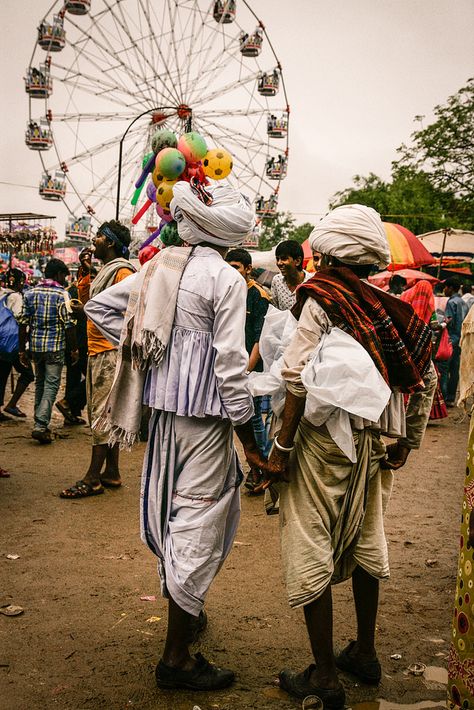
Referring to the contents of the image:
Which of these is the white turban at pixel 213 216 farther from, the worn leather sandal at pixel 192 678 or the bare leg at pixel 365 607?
the worn leather sandal at pixel 192 678

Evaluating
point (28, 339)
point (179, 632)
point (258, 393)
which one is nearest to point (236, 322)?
point (258, 393)

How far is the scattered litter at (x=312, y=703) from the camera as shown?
2.47m

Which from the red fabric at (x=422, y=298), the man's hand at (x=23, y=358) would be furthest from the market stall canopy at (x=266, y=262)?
the man's hand at (x=23, y=358)

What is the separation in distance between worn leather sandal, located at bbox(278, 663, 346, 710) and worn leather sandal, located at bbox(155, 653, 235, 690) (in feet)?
→ 0.72

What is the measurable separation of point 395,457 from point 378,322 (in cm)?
57

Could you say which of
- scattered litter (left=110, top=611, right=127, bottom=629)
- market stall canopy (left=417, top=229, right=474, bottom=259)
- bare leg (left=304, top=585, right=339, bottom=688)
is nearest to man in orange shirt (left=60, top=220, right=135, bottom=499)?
scattered litter (left=110, top=611, right=127, bottom=629)

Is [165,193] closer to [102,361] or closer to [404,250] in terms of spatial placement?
[102,361]

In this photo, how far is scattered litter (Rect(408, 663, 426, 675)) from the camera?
9.21 feet

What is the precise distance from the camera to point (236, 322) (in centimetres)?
263

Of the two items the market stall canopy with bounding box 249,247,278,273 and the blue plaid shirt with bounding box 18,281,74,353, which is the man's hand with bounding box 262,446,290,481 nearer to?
the blue plaid shirt with bounding box 18,281,74,353

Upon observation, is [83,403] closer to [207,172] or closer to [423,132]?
[207,172]

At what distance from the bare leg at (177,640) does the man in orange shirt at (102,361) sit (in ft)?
7.67

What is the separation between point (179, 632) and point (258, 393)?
36.1 inches

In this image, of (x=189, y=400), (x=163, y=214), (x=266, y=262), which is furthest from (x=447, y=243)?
(x=189, y=400)
